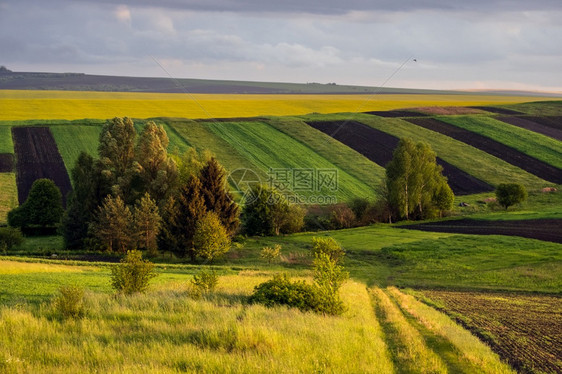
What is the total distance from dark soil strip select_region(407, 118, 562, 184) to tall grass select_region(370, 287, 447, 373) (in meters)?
78.5

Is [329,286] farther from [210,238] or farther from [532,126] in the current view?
[532,126]

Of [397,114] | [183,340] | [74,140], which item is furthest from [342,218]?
[397,114]

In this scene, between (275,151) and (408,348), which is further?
(275,151)

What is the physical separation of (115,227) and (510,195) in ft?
182

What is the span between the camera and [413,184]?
75.0 meters

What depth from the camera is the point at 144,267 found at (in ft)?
78.0

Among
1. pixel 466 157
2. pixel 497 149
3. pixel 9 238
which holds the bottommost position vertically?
pixel 9 238

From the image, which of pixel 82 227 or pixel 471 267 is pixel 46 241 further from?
pixel 471 267

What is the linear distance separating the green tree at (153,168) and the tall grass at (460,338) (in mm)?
40898

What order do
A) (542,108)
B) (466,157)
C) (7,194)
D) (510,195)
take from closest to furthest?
1. (7,194)
2. (510,195)
3. (466,157)
4. (542,108)

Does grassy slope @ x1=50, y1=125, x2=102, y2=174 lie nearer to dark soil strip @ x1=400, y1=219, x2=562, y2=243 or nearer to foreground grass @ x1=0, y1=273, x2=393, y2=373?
dark soil strip @ x1=400, y1=219, x2=562, y2=243

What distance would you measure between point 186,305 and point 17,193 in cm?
6500

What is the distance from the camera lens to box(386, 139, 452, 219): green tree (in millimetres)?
74625

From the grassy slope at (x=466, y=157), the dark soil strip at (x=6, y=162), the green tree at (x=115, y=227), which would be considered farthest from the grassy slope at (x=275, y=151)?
the dark soil strip at (x=6, y=162)
